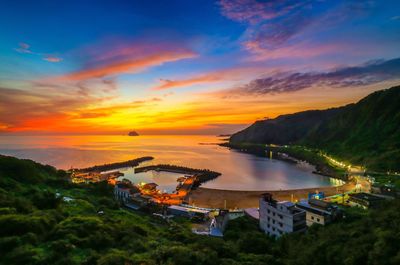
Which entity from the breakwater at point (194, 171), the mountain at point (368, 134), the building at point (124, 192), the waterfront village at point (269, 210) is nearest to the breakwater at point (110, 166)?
Answer: the breakwater at point (194, 171)

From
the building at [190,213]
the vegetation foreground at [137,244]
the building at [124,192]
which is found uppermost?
the vegetation foreground at [137,244]

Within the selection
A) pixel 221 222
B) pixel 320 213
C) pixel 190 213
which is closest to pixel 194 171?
pixel 190 213

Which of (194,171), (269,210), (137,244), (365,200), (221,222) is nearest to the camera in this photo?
(137,244)

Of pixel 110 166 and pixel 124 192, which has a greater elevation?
pixel 124 192

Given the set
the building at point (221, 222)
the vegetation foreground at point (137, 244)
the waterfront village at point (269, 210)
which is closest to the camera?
the vegetation foreground at point (137, 244)

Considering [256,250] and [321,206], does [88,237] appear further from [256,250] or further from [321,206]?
[321,206]

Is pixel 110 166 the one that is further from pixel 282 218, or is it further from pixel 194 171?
pixel 282 218

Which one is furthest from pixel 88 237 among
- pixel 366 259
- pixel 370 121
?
pixel 370 121

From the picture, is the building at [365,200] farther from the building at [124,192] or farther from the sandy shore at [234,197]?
the building at [124,192]
